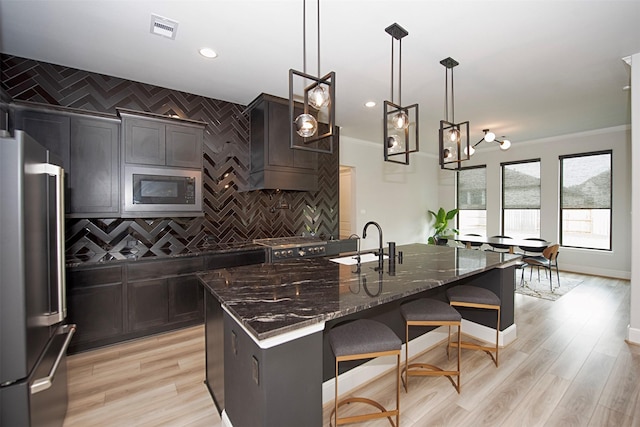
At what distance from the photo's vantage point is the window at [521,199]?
6.49 metres

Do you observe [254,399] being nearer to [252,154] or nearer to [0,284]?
[0,284]

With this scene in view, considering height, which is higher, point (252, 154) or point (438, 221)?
point (252, 154)

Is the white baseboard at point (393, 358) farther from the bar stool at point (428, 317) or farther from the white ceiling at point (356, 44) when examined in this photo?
the white ceiling at point (356, 44)

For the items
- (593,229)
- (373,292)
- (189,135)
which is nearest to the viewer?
(373,292)

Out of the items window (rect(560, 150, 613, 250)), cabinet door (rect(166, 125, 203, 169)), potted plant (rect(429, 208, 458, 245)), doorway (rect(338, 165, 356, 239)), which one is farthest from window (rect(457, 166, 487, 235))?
cabinet door (rect(166, 125, 203, 169))

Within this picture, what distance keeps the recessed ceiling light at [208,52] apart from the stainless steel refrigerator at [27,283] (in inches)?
66.1

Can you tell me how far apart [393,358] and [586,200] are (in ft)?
19.8

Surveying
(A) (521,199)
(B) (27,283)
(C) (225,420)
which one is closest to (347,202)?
(A) (521,199)

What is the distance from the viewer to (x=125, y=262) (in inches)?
115

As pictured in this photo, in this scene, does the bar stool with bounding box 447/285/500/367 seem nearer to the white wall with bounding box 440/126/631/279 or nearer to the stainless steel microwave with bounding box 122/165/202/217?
the stainless steel microwave with bounding box 122/165/202/217

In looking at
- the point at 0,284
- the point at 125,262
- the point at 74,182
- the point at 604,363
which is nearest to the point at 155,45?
the point at 74,182

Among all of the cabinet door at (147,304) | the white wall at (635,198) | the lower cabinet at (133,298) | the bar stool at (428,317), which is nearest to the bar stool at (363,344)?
the bar stool at (428,317)

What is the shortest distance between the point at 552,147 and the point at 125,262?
7925mm

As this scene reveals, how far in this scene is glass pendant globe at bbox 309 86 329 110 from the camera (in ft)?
6.28
